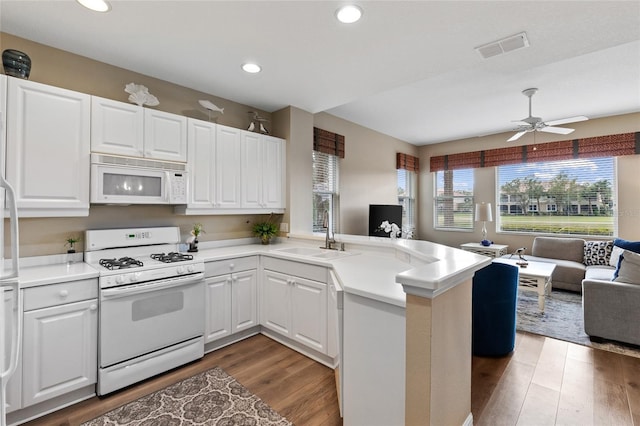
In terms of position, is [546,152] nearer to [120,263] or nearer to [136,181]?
[136,181]

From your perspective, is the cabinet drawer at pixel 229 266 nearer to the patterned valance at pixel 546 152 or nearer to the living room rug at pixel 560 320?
the living room rug at pixel 560 320

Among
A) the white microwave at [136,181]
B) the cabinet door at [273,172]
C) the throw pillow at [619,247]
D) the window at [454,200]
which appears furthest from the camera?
the window at [454,200]

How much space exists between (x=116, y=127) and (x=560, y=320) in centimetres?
498

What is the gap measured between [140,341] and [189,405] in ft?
2.05

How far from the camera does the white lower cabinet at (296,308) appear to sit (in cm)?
250

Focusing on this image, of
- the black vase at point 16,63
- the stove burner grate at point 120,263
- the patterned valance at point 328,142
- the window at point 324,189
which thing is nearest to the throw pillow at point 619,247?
the window at point 324,189

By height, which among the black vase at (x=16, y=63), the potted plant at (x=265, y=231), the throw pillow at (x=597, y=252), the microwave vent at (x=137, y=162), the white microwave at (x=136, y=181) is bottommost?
the throw pillow at (x=597, y=252)

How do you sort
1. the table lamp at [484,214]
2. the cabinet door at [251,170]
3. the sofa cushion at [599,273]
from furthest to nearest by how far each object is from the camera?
1. the table lamp at [484,214]
2. the sofa cushion at [599,273]
3. the cabinet door at [251,170]

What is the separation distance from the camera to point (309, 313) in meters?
2.59

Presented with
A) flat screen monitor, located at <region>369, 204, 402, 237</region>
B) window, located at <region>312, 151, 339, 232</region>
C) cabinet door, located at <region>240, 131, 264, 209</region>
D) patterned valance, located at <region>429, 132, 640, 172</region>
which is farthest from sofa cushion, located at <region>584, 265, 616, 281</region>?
cabinet door, located at <region>240, 131, 264, 209</region>

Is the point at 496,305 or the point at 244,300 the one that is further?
the point at 244,300

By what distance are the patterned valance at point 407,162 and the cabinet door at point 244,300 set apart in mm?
4264

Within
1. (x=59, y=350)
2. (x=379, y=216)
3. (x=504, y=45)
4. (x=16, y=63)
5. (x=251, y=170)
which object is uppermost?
(x=504, y=45)

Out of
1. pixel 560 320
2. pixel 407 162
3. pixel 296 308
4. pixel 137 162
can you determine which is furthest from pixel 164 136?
pixel 407 162
